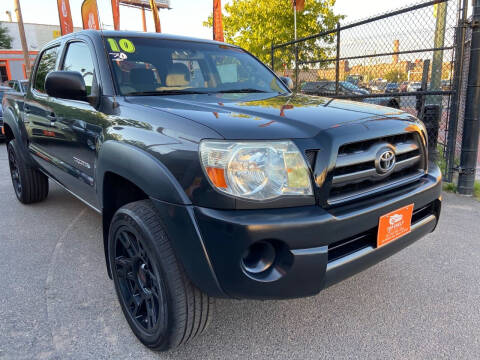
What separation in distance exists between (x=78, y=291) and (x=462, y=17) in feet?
15.5

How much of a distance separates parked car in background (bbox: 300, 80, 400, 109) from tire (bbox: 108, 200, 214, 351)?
4.97 m

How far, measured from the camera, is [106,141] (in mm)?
2105

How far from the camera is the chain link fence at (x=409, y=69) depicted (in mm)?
4461

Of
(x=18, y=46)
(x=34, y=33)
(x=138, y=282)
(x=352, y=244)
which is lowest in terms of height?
(x=138, y=282)

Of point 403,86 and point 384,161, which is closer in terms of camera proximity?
point 384,161

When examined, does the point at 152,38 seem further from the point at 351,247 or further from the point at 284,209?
the point at 351,247

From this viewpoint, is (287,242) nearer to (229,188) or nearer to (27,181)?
(229,188)

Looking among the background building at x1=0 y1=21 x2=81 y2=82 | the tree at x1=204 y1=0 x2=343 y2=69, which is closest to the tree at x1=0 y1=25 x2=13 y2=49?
the background building at x1=0 y1=21 x2=81 y2=82

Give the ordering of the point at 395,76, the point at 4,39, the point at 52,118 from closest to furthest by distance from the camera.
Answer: the point at 52,118, the point at 395,76, the point at 4,39

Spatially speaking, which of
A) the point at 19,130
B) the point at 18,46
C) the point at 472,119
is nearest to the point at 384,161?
the point at 472,119

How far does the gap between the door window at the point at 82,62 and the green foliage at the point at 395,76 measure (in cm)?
472

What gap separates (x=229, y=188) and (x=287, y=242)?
12.6 inches

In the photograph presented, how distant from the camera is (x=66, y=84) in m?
2.25

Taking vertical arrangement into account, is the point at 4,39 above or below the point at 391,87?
above
